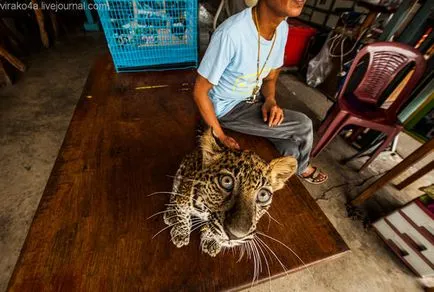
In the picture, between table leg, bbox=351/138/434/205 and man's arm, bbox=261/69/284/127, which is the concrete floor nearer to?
table leg, bbox=351/138/434/205

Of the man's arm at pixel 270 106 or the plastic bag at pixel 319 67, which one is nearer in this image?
the man's arm at pixel 270 106

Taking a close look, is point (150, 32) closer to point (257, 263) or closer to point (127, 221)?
point (127, 221)

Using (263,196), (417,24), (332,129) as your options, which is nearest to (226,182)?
(263,196)

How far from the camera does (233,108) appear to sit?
49.9 inches

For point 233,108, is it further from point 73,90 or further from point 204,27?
point 204,27

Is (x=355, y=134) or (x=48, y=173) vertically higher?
(x=355, y=134)

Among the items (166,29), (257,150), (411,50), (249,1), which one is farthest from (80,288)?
(411,50)

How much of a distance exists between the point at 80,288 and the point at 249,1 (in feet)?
7.04

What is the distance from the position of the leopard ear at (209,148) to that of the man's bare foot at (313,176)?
135 cm

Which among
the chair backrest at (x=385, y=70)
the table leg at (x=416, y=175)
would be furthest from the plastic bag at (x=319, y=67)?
the table leg at (x=416, y=175)

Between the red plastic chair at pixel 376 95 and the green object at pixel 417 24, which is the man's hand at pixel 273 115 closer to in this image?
the red plastic chair at pixel 376 95

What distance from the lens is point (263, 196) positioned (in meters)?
0.65

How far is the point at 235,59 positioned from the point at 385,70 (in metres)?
1.59

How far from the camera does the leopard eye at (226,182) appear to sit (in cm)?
61
